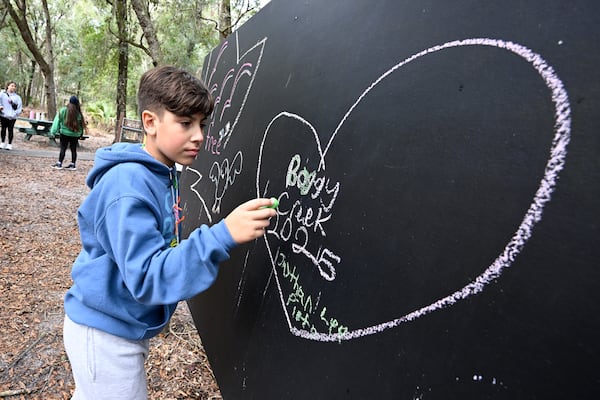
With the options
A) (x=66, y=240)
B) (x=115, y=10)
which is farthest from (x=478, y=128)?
(x=115, y=10)

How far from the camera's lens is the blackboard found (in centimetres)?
56

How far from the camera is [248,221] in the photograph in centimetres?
108

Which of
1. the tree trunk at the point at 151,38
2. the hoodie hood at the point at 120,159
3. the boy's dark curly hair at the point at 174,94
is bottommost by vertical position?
the hoodie hood at the point at 120,159

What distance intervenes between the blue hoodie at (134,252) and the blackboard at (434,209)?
33cm

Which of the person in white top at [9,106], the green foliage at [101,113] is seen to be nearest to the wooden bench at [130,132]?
the person in white top at [9,106]

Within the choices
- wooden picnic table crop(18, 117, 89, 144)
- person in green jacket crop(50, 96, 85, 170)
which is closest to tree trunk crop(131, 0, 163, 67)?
person in green jacket crop(50, 96, 85, 170)

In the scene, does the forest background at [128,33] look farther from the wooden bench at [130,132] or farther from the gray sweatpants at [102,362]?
the gray sweatpants at [102,362]

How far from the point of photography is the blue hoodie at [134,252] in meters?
1.04

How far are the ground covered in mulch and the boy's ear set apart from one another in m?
1.46

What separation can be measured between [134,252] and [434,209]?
0.77 meters

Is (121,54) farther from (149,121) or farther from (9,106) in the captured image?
(149,121)

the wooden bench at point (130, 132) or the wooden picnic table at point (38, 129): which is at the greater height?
the wooden bench at point (130, 132)

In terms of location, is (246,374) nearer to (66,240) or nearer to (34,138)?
(66,240)

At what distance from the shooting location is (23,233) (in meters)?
4.11
